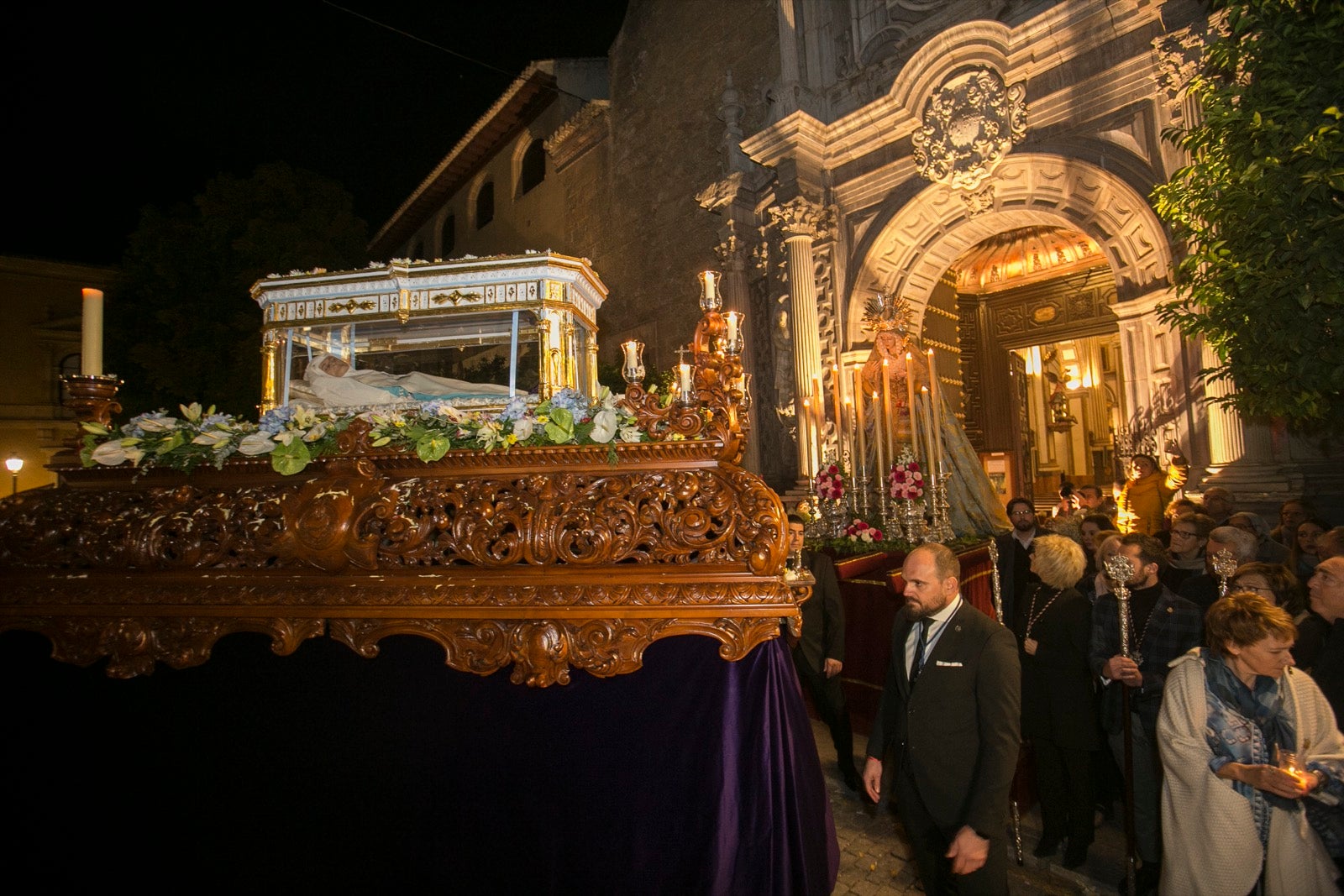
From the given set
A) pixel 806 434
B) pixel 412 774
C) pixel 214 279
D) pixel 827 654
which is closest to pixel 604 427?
pixel 412 774

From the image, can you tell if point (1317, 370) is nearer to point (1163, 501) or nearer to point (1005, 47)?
point (1163, 501)

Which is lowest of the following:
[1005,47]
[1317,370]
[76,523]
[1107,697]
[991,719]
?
[1107,697]

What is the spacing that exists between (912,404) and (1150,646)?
177 inches

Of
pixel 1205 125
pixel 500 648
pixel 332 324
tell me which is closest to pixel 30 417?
pixel 332 324

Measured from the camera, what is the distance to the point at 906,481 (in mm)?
6445

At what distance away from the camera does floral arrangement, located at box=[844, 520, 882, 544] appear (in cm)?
640

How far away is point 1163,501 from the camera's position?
6434 mm

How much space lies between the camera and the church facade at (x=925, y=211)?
6.82m

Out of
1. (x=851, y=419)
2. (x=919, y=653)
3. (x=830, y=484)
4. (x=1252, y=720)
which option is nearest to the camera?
(x=1252, y=720)

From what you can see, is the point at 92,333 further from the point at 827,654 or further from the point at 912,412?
the point at 912,412

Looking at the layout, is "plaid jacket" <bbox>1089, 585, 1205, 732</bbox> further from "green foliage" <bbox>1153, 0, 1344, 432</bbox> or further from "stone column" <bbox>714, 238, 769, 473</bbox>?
"stone column" <bbox>714, 238, 769, 473</bbox>

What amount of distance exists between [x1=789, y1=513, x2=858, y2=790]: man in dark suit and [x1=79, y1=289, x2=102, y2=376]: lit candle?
3429mm

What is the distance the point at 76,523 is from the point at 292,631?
90cm

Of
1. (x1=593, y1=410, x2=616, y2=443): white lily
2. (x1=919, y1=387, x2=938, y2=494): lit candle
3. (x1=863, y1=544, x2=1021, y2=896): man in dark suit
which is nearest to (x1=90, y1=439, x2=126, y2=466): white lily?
(x1=593, y1=410, x2=616, y2=443): white lily
